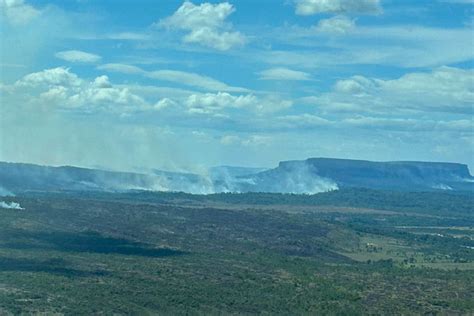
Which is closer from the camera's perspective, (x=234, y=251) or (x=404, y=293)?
(x=404, y=293)

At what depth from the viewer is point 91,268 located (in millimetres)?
138000

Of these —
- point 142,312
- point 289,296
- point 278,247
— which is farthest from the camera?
point 278,247

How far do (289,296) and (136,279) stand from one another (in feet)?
72.5

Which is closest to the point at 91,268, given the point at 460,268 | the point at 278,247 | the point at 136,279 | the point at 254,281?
the point at 136,279

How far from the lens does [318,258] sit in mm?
183875

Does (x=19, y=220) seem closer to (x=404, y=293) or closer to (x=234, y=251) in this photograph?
(x=234, y=251)

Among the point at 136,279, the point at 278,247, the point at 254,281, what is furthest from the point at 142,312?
the point at 278,247

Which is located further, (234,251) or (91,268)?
(234,251)

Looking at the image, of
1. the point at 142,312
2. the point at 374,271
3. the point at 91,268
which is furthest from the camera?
the point at 374,271

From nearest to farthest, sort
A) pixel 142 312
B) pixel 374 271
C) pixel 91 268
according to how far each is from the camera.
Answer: pixel 142 312 → pixel 91 268 → pixel 374 271

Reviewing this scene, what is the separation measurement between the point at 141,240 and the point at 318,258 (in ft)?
117

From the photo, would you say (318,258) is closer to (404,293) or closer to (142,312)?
(404,293)

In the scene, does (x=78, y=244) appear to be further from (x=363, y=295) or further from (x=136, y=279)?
(x=363, y=295)

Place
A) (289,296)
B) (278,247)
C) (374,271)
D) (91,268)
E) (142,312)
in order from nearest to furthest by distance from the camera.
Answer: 1. (142,312)
2. (289,296)
3. (91,268)
4. (374,271)
5. (278,247)
